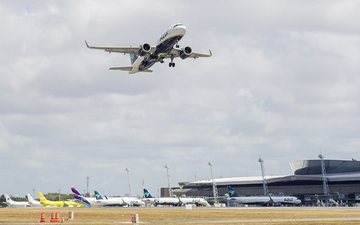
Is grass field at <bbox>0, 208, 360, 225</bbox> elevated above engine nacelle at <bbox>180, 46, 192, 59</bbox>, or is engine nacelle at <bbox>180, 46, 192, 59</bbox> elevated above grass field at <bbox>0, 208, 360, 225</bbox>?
engine nacelle at <bbox>180, 46, 192, 59</bbox>

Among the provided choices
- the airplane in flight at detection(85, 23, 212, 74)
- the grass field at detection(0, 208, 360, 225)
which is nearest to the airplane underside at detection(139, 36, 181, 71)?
the airplane in flight at detection(85, 23, 212, 74)

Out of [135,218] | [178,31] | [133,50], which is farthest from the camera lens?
[133,50]

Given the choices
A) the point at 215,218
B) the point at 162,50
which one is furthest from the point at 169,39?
the point at 215,218

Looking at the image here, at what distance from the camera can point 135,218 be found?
68.2m

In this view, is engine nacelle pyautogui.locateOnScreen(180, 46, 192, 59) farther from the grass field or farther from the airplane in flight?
the grass field

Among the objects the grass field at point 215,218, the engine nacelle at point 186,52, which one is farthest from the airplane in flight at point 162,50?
the grass field at point 215,218

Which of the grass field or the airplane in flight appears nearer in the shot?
the grass field

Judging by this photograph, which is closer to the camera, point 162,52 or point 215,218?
point 215,218

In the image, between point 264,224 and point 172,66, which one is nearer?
point 264,224

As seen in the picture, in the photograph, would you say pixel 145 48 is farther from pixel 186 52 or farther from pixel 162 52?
pixel 186 52

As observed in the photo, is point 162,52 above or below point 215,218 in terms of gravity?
above

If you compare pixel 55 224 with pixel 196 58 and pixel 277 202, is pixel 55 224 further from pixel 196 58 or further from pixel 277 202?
pixel 277 202

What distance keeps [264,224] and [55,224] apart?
810 inches

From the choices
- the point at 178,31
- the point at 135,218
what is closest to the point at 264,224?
the point at 135,218
